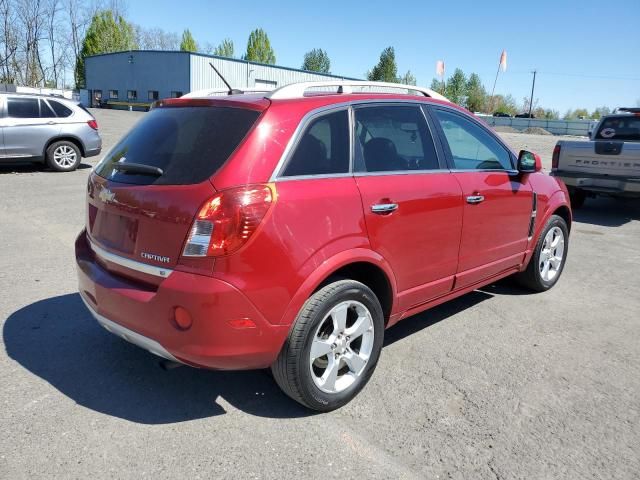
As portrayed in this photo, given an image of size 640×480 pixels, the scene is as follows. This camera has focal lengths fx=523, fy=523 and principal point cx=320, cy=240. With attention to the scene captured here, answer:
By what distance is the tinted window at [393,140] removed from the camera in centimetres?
323

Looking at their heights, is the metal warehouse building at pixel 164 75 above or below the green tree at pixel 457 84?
below

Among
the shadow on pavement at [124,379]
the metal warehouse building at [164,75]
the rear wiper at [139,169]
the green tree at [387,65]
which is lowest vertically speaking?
the shadow on pavement at [124,379]

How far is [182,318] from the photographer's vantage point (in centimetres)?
258

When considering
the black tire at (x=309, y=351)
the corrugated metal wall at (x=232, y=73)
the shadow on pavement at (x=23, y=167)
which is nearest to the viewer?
the black tire at (x=309, y=351)

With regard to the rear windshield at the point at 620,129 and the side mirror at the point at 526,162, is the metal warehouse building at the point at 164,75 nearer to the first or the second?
the rear windshield at the point at 620,129

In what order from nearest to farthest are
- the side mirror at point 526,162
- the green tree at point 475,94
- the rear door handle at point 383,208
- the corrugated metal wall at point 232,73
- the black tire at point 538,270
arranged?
the rear door handle at point 383,208 < the side mirror at point 526,162 < the black tire at point 538,270 < the corrugated metal wall at point 232,73 < the green tree at point 475,94

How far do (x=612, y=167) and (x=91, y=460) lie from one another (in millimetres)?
9040

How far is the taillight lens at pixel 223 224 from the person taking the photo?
8.29 ft

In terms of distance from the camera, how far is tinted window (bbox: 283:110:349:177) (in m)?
2.84

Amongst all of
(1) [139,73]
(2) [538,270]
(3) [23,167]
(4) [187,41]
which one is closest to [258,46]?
(4) [187,41]

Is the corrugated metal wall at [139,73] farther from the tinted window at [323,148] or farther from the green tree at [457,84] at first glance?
the green tree at [457,84]

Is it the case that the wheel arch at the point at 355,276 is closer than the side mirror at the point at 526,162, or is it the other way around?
the wheel arch at the point at 355,276

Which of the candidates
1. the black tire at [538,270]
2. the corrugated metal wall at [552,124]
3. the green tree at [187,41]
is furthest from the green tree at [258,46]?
the black tire at [538,270]

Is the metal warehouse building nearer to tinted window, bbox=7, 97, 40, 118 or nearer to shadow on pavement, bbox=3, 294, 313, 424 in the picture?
tinted window, bbox=7, 97, 40, 118
